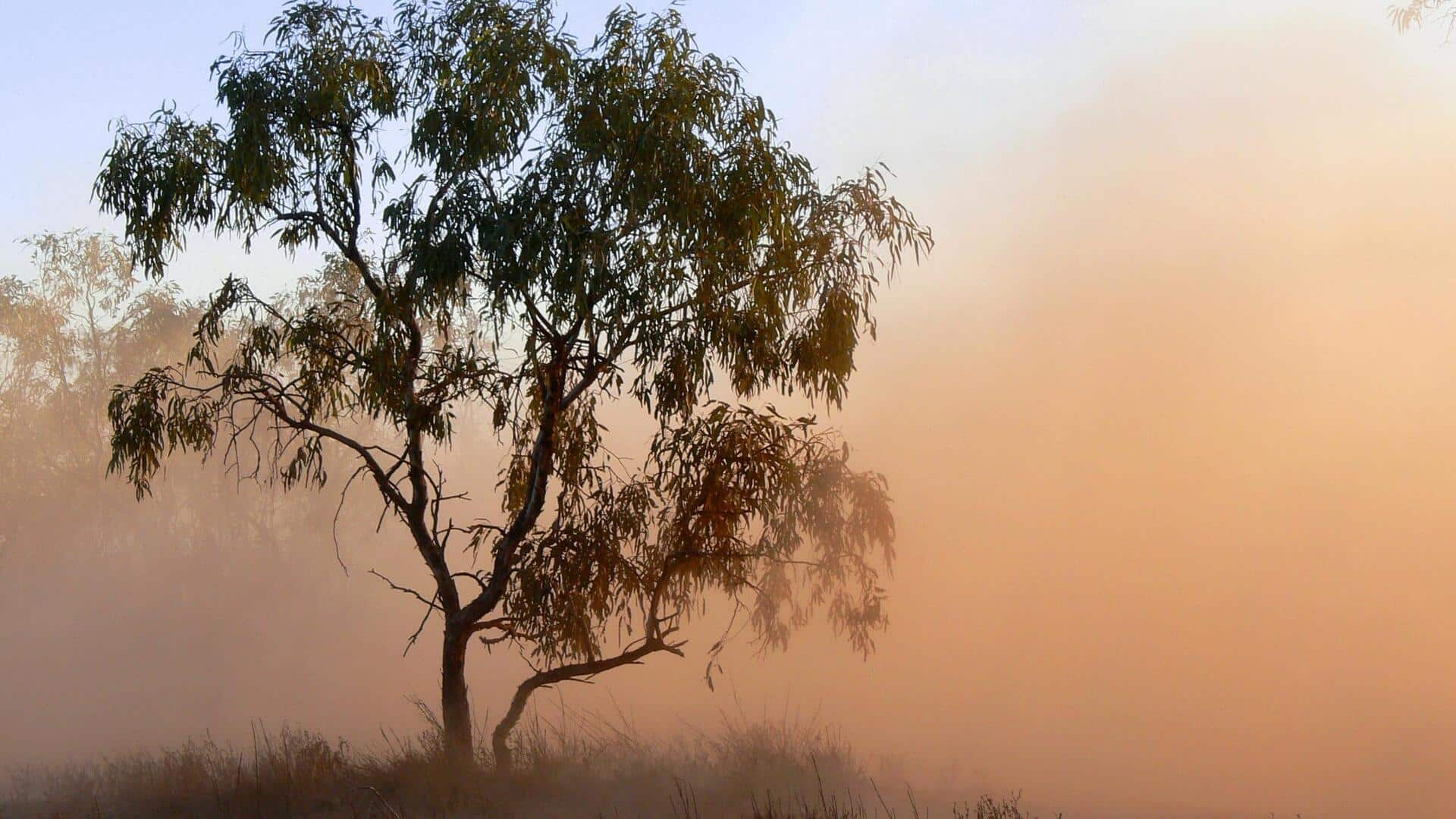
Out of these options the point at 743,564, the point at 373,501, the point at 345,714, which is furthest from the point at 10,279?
the point at 743,564

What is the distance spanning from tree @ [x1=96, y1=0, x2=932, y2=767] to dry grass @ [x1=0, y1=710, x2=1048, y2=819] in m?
0.55

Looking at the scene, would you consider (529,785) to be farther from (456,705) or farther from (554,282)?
(554,282)

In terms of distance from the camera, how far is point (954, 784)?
12281 mm

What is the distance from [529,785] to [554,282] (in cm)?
406

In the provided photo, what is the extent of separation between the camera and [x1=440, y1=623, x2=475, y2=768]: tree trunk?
339 inches

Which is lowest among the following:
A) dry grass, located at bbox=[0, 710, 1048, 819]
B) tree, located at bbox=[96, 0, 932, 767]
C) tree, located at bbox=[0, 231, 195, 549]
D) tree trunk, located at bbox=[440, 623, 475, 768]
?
dry grass, located at bbox=[0, 710, 1048, 819]

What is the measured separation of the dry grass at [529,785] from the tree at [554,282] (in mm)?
550

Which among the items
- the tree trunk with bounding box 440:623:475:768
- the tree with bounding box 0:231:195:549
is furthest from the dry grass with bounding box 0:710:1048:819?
the tree with bounding box 0:231:195:549

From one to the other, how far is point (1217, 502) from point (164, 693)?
1106 inches

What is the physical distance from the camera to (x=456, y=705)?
345 inches

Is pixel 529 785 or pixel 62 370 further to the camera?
pixel 62 370

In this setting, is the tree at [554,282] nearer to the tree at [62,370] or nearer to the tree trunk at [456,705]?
the tree trunk at [456,705]

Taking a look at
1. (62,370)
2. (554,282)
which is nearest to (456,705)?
(554,282)

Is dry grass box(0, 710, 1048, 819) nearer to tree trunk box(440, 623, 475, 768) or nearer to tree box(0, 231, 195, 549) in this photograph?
tree trunk box(440, 623, 475, 768)
